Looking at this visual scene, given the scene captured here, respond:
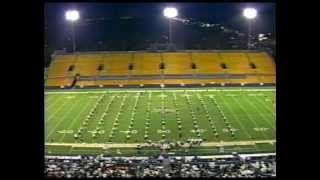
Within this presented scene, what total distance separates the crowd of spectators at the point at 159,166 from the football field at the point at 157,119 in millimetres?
75

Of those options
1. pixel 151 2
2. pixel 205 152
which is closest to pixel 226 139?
pixel 205 152

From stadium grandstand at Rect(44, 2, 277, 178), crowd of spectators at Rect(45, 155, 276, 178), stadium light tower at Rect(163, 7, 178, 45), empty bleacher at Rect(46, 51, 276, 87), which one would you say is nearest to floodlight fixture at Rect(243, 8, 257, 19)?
stadium grandstand at Rect(44, 2, 277, 178)

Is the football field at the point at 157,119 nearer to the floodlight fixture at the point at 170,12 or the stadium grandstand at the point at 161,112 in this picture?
the stadium grandstand at the point at 161,112

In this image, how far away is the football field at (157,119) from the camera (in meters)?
4.21

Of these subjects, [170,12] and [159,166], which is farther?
[170,12]

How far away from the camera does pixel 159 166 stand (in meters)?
4.13

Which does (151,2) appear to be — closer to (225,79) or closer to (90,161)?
(225,79)

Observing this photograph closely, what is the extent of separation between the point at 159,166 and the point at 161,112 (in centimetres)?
55

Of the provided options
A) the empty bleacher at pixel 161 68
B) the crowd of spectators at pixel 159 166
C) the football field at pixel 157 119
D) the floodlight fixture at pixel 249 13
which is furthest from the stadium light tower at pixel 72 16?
the floodlight fixture at pixel 249 13

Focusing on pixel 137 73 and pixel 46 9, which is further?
pixel 137 73

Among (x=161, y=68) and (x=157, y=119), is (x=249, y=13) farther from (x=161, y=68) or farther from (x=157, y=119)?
(x=157, y=119)

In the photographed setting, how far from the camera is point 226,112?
4.69m

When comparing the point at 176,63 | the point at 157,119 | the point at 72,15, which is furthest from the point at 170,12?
the point at 157,119
